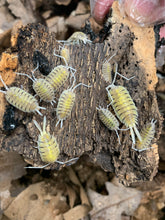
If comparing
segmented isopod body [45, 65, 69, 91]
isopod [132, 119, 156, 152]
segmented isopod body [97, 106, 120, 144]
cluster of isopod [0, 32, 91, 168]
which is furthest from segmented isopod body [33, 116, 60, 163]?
isopod [132, 119, 156, 152]

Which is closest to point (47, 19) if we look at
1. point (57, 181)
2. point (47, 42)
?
point (47, 42)

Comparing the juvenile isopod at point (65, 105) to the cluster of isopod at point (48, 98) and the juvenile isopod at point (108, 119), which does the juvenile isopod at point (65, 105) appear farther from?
the juvenile isopod at point (108, 119)

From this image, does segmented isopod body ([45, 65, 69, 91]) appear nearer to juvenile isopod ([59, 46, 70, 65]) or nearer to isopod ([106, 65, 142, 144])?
juvenile isopod ([59, 46, 70, 65])

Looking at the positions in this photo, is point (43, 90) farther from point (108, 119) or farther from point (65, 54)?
point (108, 119)

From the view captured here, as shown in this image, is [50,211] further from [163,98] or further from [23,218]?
[163,98]

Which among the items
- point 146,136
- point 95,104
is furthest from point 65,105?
point 146,136
